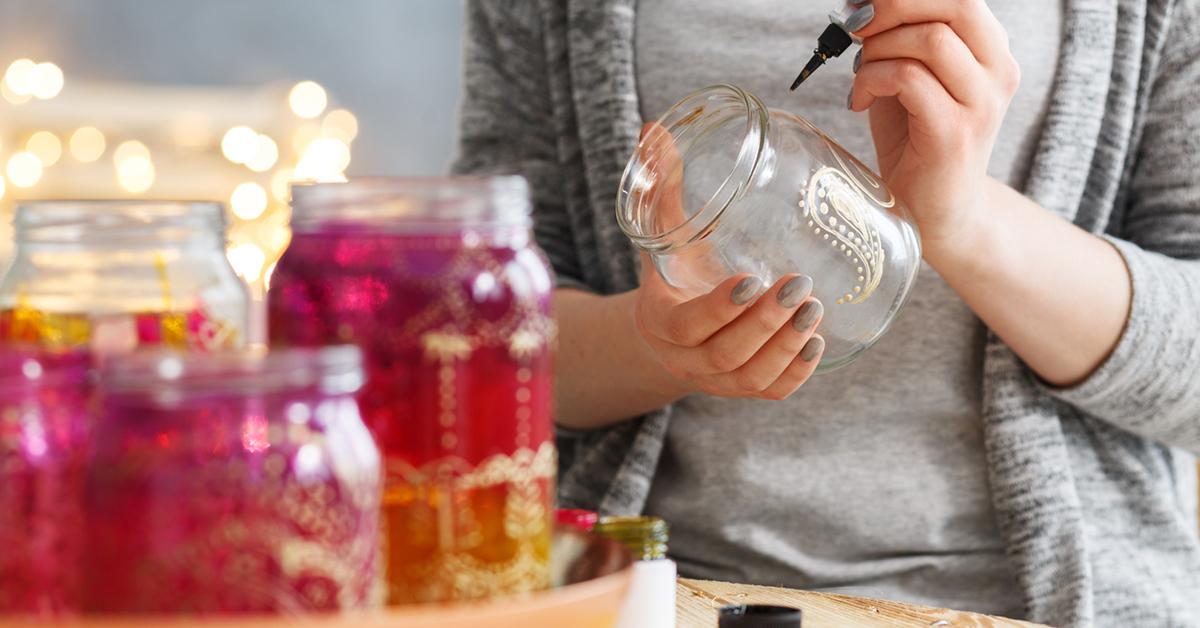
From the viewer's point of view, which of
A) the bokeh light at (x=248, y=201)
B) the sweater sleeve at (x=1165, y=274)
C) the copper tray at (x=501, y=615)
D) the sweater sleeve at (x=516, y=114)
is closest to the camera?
the copper tray at (x=501, y=615)

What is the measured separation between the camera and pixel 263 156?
266cm

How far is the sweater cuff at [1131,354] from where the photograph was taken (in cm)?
99

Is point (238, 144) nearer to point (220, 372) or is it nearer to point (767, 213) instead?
point (767, 213)

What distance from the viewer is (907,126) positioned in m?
0.89

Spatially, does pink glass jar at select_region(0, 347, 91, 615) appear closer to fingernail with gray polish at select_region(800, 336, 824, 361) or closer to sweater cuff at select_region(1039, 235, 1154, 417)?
fingernail with gray polish at select_region(800, 336, 824, 361)

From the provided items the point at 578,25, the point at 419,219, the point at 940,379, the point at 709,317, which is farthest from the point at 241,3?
the point at 419,219

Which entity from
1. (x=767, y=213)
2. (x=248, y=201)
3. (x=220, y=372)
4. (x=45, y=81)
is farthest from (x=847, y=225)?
(x=45, y=81)

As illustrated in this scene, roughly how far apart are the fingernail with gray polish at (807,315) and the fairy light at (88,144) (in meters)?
→ 2.18

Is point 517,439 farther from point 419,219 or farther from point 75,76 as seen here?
point 75,76

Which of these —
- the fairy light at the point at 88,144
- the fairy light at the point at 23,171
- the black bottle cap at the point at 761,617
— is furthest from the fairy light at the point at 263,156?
the black bottle cap at the point at 761,617

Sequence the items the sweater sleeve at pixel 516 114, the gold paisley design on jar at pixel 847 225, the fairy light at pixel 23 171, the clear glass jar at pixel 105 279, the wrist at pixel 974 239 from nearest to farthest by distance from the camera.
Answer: the clear glass jar at pixel 105 279 < the gold paisley design on jar at pixel 847 225 < the wrist at pixel 974 239 < the sweater sleeve at pixel 516 114 < the fairy light at pixel 23 171

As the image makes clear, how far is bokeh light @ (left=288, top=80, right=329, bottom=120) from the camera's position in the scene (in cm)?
275

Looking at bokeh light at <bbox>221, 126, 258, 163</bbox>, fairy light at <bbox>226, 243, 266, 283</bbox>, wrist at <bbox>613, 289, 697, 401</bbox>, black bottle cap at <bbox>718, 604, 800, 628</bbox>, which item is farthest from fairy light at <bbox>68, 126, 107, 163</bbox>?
black bottle cap at <bbox>718, 604, 800, 628</bbox>

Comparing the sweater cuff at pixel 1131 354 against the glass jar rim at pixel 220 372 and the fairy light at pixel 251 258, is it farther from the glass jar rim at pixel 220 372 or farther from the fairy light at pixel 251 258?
the fairy light at pixel 251 258
